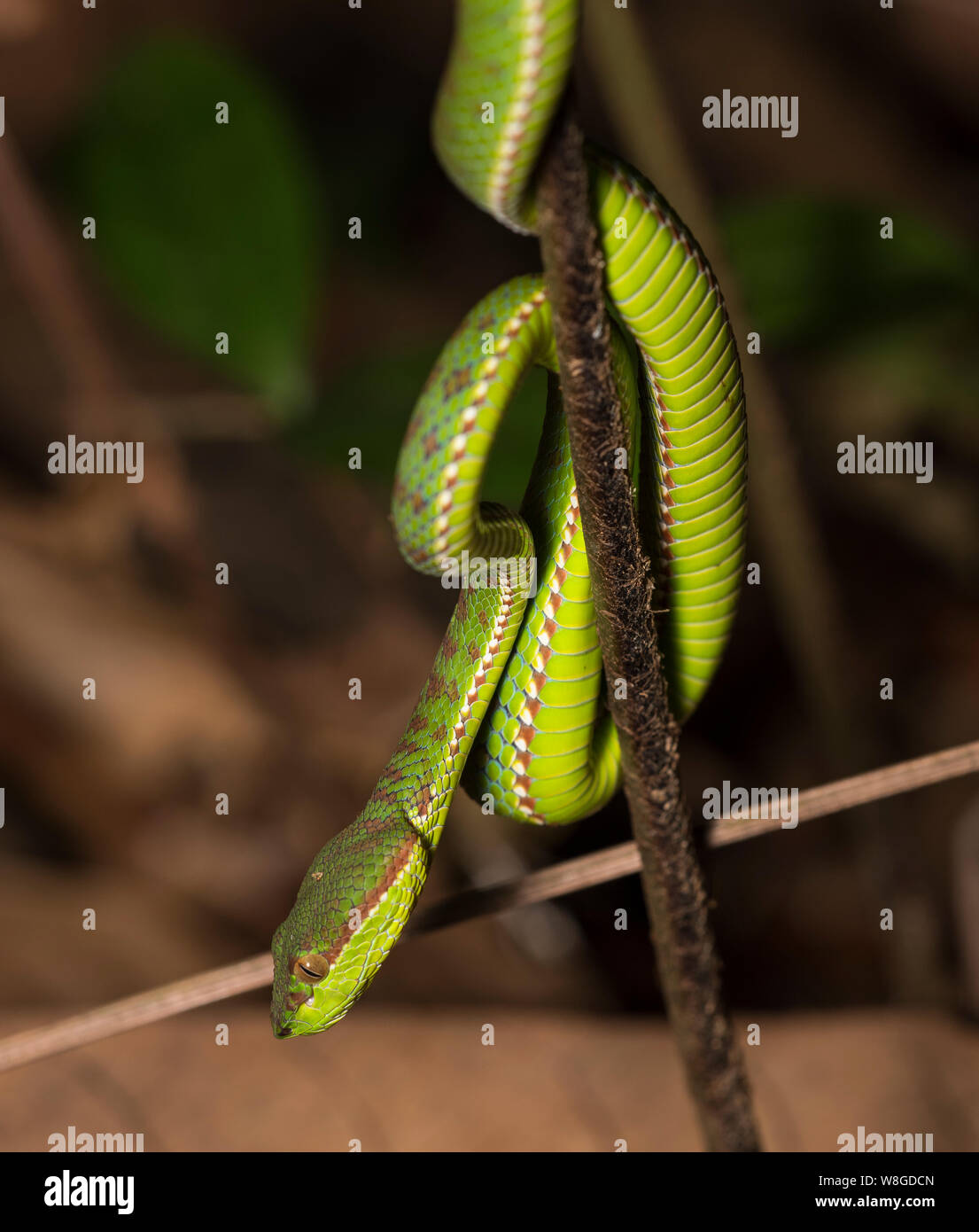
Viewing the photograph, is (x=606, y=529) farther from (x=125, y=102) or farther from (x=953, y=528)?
(x=953, y=528)

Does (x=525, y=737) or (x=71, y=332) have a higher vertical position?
(x=71, y=332)

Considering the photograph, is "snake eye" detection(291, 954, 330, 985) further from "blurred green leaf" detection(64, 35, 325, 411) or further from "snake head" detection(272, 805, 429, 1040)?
"blurred green leaf" detection(64, 35, 325, 411)

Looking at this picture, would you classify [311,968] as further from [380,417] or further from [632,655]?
[380,417]

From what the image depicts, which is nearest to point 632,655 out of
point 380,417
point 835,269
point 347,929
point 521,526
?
point 521,526

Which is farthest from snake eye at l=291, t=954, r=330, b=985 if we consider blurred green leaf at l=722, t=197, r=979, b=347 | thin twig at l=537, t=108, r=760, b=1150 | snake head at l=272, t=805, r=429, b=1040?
blurred green leaf at l=722, t=197, r=979, b=347

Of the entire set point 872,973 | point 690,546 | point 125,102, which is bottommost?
point 872,973

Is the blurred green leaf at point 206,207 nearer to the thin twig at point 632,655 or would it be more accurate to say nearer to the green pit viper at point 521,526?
the green pit viper at point 521,526

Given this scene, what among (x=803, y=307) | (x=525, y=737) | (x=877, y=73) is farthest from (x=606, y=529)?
(x=877, y=73)
